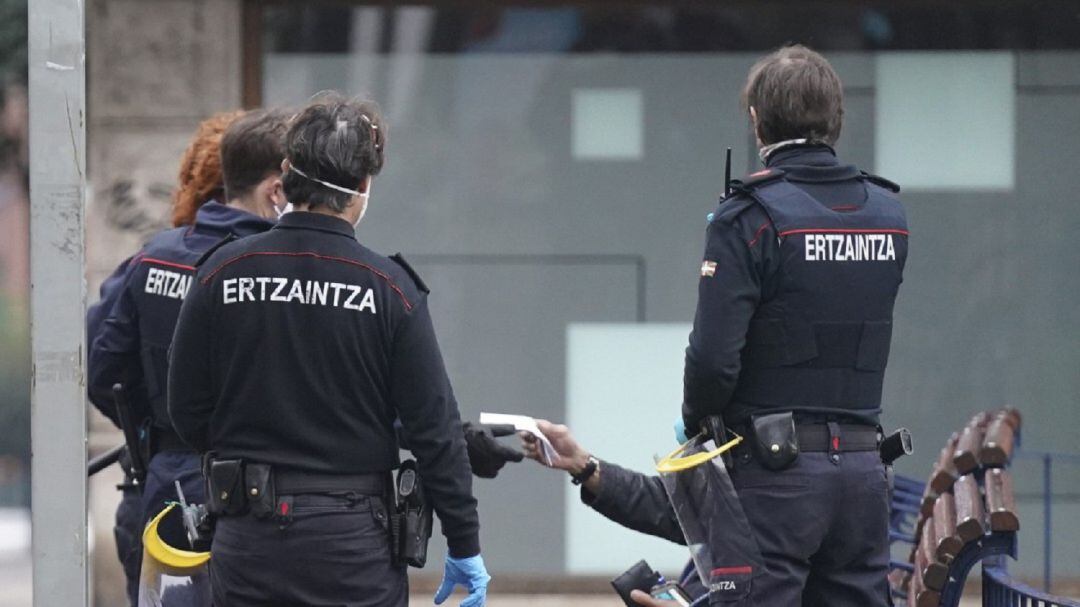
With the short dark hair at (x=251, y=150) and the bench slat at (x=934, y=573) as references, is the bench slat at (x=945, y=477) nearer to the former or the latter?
the bench slat at (x=934, y=573)

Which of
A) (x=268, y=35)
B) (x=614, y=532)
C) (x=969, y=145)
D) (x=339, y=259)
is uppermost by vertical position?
(x=268, y=35)

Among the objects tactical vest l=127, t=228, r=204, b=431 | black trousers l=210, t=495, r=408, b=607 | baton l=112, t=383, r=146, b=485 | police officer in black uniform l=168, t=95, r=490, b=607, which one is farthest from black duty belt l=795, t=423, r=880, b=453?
baton l=112, t=383, r=146, b=485

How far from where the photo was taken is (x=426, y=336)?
3619 millimetres

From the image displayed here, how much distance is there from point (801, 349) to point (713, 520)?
16.5 inches

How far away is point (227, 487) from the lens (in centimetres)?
358

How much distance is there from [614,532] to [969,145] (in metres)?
2.24

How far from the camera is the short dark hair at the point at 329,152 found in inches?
144

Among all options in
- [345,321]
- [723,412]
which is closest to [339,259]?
[345,321]

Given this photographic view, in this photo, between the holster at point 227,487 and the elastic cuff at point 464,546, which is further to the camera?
the elastic cuff at point 464,546

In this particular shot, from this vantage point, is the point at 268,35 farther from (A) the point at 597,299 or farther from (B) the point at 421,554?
(B) the point at 421,554

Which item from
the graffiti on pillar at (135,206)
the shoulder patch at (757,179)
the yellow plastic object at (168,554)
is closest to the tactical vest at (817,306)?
the shoulder patch at (757,179)

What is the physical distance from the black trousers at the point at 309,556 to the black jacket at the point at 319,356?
0.09 m

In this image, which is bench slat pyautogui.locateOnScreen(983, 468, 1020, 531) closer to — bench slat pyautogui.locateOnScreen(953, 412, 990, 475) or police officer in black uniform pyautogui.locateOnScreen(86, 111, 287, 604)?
bench slat pyautogui.locateOnScreen(953, 412, 990, 475)

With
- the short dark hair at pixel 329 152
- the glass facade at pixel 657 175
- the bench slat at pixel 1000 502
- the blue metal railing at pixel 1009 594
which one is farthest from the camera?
the glass facade at pixel 657 175
